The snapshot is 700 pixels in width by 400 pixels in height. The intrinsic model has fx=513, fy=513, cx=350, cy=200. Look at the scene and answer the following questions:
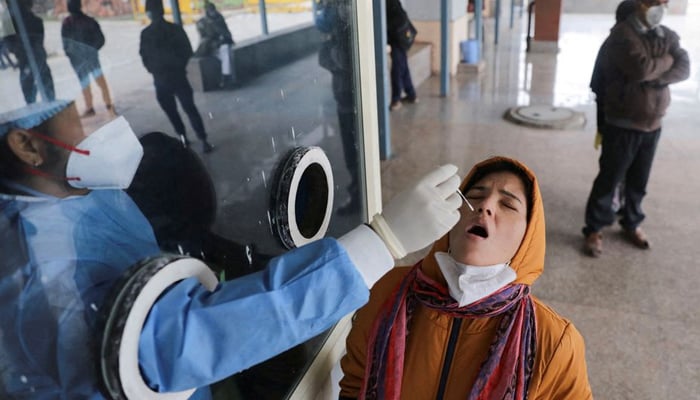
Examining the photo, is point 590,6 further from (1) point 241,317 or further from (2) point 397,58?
(1) point 241,317

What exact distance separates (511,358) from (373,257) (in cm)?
51

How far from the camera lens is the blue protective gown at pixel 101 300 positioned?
0.78 metres

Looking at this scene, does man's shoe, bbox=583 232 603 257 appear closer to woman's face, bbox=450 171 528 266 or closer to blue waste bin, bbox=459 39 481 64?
woman's face, bbox=450 171 528 266

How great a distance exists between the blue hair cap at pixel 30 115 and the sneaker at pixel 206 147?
0.32 m

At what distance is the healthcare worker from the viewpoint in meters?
0.77

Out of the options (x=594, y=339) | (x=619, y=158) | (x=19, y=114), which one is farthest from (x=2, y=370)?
(x=619, y=158)

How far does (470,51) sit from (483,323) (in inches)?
332

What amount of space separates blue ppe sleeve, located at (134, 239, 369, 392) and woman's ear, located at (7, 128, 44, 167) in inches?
11.4

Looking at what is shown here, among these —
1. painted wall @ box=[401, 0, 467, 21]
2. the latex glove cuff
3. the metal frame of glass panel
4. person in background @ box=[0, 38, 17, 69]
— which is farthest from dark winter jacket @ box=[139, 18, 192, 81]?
painted wall @ box=[401, 0, 467, 21]

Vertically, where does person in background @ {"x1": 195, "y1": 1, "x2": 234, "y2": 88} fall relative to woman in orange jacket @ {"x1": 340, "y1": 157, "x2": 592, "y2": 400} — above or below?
above

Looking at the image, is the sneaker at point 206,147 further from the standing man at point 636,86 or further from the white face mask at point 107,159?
the standing man at point 636,86

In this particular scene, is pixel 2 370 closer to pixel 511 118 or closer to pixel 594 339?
pixel 594 339

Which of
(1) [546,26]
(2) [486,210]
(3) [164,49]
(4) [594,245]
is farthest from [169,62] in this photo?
(1) [546,26]

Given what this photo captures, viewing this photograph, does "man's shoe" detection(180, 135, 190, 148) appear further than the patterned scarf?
No
